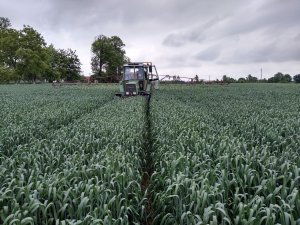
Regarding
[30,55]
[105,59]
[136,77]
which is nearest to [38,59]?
[30,55]

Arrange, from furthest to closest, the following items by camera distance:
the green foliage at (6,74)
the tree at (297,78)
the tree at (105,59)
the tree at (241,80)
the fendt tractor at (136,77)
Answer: the tree at (105,59), the tree at (241,80), the tree at (297,78), the green foliage at (6,74), the fendt tractor at (136,77)

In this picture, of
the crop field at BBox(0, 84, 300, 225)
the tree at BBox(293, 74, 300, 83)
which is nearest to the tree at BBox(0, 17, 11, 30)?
the tree at BBox(293, 74, 300, 83)

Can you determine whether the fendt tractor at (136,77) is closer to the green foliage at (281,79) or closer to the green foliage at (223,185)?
the green foliage at (223,185)

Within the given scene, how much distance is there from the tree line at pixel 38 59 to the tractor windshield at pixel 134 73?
1212 inches

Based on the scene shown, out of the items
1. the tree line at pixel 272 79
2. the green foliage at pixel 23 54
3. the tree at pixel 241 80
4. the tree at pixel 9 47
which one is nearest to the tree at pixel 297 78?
the tree line at pixel 272 79

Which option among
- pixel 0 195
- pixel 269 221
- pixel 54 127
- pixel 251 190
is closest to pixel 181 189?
pixel 251 190

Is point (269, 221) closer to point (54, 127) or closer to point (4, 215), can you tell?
point (4, 215)

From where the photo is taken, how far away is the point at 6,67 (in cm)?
7725

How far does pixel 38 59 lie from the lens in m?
76.9

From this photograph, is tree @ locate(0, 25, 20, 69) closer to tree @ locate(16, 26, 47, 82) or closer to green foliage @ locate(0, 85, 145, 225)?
tree @ locate(16, 26, 47, 82)

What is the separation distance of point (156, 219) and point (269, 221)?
1.58m

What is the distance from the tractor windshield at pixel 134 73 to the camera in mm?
28578

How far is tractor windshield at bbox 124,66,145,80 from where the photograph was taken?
28.6m

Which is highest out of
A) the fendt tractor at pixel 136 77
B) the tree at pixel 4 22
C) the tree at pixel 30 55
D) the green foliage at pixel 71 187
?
the tree at pixel 4 22
